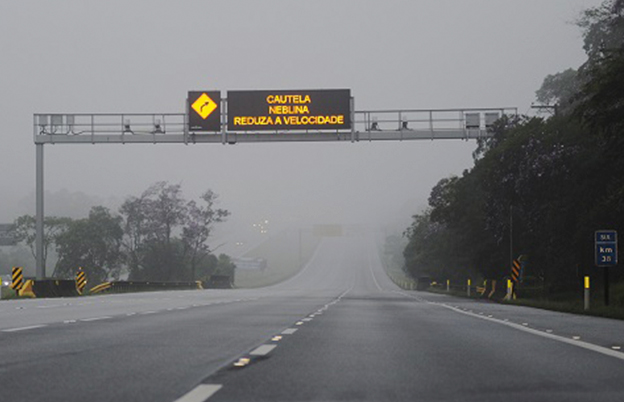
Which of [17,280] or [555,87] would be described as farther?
[555,87]

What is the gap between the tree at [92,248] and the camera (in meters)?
110

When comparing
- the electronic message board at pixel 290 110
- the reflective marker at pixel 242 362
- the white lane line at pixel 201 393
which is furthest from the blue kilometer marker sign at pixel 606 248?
the electronic message board at pixel 290 110

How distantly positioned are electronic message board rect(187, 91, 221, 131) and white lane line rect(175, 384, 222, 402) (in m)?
41.1

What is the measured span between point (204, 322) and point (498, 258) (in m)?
44.0

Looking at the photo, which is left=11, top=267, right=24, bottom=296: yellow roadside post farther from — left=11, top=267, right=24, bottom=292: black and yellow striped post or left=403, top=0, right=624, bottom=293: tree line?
left=403, top=0, right=624, bottom=293: tree line

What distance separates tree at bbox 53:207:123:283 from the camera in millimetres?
109812

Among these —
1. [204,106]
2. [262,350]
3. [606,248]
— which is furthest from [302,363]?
[204,106]

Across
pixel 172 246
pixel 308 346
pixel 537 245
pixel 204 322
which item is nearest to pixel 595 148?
pixel 537 245

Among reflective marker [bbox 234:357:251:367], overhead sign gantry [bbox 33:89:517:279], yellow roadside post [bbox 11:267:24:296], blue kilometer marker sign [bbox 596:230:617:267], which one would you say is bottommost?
yellow roadside post [bbox 11:267:24:296]

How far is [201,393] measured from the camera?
23.0 feet

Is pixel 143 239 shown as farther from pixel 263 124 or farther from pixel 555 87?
pixel 263 124

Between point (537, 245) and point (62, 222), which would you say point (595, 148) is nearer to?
point (537, 245)

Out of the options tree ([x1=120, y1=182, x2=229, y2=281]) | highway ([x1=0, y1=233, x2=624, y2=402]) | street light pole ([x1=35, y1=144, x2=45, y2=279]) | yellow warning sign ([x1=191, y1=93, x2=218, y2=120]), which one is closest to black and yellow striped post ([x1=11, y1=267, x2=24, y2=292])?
street light pole ([x1=35, y1=144, x2=45, y2=279])

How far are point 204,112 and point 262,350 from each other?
38.1 m
